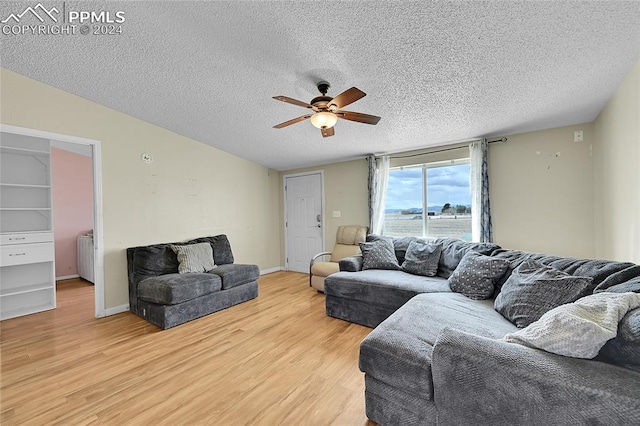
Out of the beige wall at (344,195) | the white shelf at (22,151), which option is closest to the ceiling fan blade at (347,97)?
the beige wall at (344,195)

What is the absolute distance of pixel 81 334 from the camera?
2.74m

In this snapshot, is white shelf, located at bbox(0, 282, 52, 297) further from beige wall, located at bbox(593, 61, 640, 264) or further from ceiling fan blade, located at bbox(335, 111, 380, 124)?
beige wall, located at bbox(593, 61, 640, 264)

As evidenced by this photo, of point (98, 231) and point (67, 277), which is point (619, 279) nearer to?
point (98, 231)

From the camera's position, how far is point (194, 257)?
3604 millimetres

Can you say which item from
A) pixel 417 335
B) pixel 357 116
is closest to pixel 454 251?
pixel 417 335

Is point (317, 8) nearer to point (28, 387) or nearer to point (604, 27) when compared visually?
point (604, 27)

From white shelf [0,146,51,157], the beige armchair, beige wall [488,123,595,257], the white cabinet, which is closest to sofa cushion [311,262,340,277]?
the beige armchair

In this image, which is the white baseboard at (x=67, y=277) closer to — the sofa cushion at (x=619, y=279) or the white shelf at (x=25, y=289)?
the white shelf at (x=25, y=289)

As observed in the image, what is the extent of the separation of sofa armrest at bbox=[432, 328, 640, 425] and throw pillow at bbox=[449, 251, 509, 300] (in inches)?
52.0

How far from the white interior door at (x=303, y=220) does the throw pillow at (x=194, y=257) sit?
211 cm

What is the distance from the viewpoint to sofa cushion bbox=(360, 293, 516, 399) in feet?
4.58

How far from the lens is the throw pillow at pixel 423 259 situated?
10.1 ft

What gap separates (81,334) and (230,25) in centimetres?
339

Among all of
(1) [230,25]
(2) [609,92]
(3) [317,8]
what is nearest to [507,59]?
(2) [609,92]
